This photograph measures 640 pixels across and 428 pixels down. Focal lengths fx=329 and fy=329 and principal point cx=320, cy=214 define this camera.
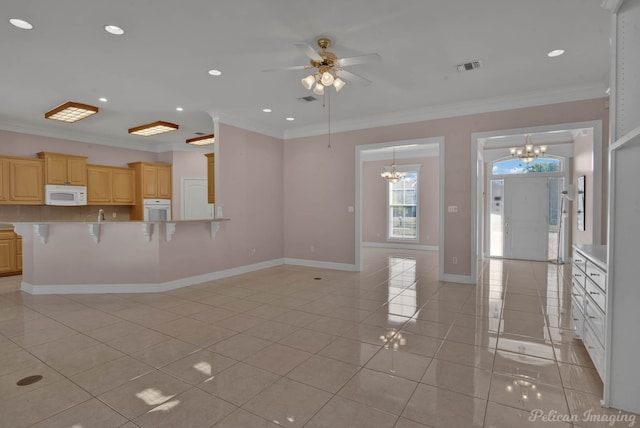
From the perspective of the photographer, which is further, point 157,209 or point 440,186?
point 157,209

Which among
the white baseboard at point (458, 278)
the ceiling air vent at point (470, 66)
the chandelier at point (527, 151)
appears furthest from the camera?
the chandelier at point (527, 151)

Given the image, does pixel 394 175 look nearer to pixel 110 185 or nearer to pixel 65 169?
pixel 110 185

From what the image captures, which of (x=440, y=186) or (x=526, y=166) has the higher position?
(x=526, y=166)

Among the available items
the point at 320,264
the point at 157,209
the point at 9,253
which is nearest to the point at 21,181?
the point at 9,253

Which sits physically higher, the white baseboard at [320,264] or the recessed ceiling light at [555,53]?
the recessed ceiling light at [555,53]

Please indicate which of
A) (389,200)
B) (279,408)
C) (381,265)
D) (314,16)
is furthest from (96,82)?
(389,200)

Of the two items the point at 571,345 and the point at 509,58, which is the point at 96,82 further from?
the point at 571,345

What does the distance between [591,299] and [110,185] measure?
29.1ft

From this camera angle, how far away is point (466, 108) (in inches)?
214

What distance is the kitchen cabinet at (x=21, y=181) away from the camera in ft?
20.1

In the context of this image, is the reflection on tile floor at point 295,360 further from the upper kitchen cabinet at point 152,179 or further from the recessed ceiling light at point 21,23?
the upper kitchen cabinet at point 152,179

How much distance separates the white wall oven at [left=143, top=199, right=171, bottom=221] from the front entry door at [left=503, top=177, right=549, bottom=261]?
330 inches

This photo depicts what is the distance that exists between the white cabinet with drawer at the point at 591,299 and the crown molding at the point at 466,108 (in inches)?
108

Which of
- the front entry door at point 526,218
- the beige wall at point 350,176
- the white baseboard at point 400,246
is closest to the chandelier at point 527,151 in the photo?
the front entry door at point 526,218
